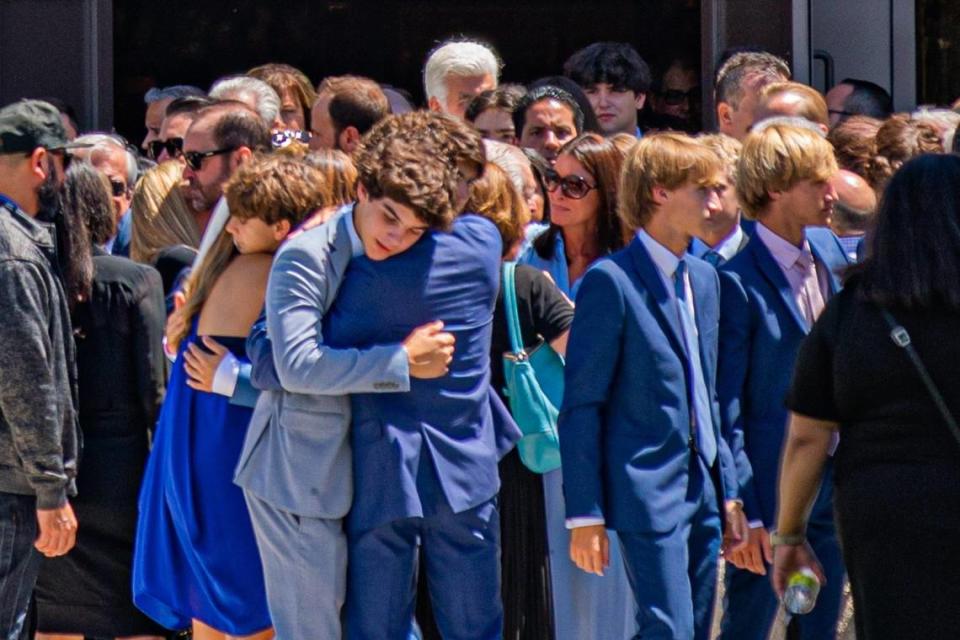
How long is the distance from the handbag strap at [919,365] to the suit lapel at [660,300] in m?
1.14

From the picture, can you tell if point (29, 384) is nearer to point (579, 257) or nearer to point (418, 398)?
point (418, 398)

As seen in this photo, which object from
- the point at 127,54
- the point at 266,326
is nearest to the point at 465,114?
the point at 266,326

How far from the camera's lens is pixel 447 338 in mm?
4848

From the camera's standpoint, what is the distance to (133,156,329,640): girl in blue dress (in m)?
5.39

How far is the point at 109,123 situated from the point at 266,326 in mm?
5275

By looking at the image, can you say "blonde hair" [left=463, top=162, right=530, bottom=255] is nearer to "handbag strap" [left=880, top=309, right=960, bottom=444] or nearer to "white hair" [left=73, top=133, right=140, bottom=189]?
"handbag strap" [left=880, top=309, right=960, bottom=444]

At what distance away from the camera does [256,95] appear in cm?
771

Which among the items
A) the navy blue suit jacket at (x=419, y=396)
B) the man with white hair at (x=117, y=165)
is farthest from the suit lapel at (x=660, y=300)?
the man with white hair at (x=117, y=165)

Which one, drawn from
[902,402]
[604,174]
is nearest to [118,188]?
[604,174]

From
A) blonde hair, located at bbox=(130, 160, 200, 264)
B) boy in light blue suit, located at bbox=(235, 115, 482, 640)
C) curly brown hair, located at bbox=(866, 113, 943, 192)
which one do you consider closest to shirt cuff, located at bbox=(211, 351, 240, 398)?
boy in light blue suit, located at bbox=(235, 115, 482, 640)

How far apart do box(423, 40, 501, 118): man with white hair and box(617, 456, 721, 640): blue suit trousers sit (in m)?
3.27

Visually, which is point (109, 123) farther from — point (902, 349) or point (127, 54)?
point (902, 349)

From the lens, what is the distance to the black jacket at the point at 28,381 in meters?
5.00

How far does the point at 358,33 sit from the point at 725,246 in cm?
575
